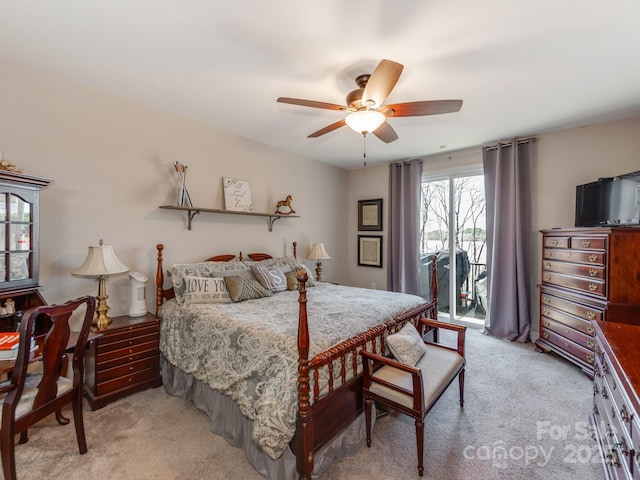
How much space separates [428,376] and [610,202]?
2643 mm

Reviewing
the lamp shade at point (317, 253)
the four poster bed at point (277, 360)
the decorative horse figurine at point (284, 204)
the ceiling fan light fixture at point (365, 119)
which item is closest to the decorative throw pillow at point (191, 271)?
the four poster bed at point (277, 360)

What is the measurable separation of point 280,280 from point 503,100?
9.51ft

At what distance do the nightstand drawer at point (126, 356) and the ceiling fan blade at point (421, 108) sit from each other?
2.85 m

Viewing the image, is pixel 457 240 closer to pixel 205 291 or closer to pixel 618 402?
pixel 618 402

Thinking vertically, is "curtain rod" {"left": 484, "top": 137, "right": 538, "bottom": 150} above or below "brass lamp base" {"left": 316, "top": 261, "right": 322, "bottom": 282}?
above

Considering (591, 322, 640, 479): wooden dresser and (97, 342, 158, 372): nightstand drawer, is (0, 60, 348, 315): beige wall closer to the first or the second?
(97, 342, 158, 372): nightstand drawer

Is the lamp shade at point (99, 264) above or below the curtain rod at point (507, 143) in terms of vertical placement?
below

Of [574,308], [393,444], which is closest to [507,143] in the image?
[574,308]

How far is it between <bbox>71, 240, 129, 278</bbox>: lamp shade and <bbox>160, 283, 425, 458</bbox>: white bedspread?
61cm

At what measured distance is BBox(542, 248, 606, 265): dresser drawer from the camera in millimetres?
2602

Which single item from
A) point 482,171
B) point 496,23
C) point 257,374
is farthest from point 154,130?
point 482,171

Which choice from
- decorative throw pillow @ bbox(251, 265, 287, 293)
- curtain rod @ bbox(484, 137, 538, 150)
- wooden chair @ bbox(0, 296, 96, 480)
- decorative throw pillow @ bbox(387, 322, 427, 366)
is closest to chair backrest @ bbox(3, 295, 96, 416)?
wooden chair @ bbox(0, 296, 96, 480)

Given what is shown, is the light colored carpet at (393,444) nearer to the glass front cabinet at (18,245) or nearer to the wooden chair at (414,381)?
the wooden chair at (414,381)

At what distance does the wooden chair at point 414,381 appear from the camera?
5.46ft
